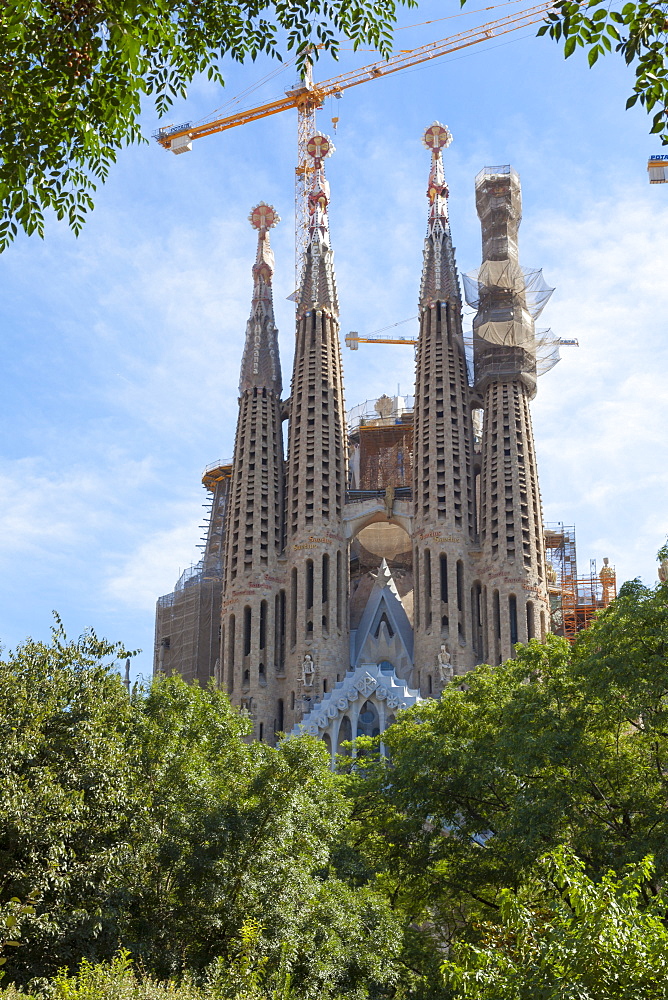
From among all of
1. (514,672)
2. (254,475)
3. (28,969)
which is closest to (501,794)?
(514,672)

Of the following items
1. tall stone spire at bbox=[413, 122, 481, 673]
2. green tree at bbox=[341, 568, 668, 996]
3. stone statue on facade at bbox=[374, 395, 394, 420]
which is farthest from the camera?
stone statue on facade at bbox=[374, 395, 394, 420]

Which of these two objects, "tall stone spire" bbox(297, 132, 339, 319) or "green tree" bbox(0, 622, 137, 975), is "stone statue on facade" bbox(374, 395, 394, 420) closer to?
"tall stone spire" bbox(297, 132, 339, 319)

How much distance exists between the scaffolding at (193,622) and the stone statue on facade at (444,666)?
16161 mm

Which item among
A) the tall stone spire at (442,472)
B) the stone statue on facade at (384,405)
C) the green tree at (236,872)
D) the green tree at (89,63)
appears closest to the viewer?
the green tree at (89,63)

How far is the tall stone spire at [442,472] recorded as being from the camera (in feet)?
212

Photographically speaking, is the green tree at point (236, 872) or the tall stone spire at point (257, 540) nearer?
the green tree at point (236, 872)

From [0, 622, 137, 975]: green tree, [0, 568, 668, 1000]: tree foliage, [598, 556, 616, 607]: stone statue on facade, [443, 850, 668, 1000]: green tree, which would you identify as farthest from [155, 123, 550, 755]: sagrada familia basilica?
[443, 850, 668, 1000]: green tree

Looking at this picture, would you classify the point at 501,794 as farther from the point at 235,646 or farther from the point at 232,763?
the point at 235,646

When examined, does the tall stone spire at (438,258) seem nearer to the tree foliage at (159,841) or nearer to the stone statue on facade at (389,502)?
the stone statue on facade at (389,502)

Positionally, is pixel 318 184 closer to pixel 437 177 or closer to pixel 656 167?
pixel 437 177

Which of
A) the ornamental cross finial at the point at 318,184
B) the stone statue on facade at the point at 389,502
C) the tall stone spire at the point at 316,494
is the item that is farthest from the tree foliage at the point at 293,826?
the ornamental cross finial at the point at 318,184

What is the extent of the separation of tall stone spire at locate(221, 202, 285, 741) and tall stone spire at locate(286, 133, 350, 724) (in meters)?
1.00

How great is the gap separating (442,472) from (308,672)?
1320 cm

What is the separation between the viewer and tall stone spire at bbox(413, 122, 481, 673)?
64562mm
